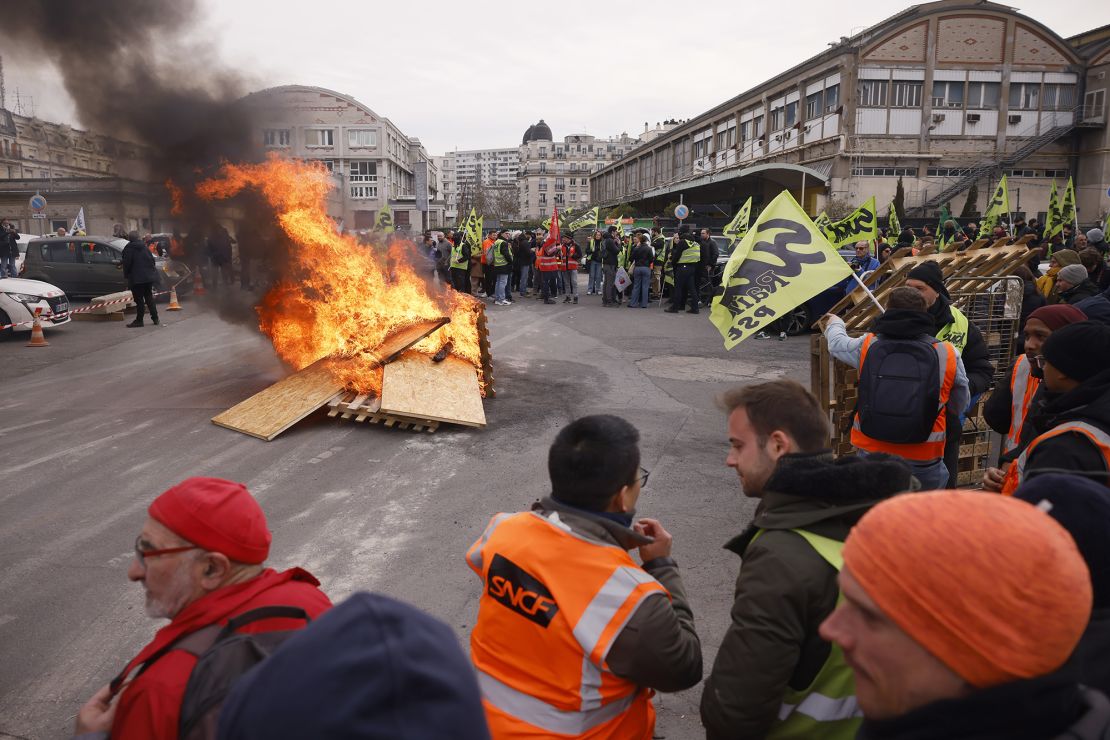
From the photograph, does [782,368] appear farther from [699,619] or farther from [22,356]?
[22,356]

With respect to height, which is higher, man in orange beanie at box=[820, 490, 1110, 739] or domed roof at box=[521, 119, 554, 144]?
domed roof at box=[521, 119, 554, 144]

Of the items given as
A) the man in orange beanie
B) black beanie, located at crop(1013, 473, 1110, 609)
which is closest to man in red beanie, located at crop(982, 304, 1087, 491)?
black beanie, located at crop(1013, 473, 1110, 609)

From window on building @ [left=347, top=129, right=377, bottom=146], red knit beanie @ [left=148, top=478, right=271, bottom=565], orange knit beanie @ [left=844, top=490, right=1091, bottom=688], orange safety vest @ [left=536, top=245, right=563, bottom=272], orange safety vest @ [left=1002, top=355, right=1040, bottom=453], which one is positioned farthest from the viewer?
window on building @ [left=347, top=129, right=377, bottom=146]

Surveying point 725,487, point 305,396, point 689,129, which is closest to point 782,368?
point 725,487

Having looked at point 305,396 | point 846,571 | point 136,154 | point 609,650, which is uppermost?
point 136,154

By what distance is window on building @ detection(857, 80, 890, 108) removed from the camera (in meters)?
38.7

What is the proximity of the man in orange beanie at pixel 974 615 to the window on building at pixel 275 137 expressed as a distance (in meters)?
13.5

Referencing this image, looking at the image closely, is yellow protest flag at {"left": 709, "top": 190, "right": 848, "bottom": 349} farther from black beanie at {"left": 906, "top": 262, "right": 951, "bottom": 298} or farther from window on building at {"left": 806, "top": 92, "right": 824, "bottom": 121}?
window on building at {"left": 806, "top": 92, "right": 824, "bottom": 121}

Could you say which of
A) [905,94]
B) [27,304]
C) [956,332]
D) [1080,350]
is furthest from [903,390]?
[905,94]

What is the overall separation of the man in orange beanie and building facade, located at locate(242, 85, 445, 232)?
12403 millimetres

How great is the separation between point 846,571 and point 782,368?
11464 mm

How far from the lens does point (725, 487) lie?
6902 millimetres

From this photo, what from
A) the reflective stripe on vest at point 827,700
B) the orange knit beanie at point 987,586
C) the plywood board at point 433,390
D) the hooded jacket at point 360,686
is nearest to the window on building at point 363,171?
the plywood board at point 433,390

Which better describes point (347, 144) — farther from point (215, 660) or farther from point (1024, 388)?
point (215, 660)
